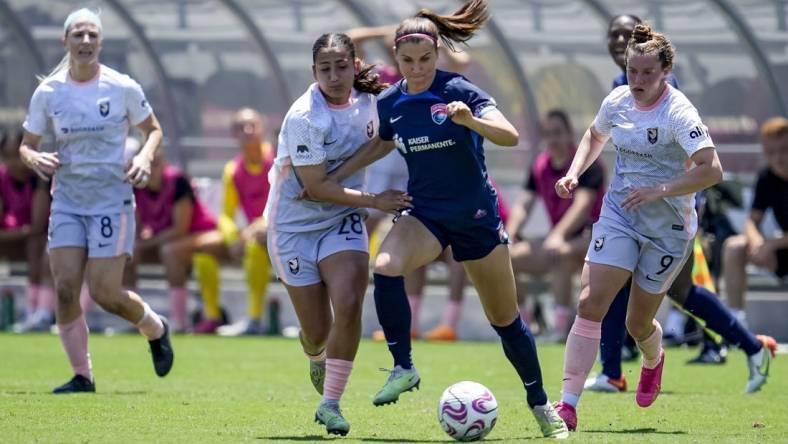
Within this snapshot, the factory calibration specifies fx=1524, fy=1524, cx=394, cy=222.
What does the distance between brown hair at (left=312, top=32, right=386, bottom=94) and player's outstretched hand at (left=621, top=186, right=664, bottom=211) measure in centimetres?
150

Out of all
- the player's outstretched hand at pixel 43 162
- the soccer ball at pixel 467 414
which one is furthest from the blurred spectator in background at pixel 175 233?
the soccer ball at pixel 467 414

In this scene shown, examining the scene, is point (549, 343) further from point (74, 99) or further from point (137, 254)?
point (74, 99)

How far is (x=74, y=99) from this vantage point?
9.88m

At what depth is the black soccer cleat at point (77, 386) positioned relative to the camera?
9.85 metres

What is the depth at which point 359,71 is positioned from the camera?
8.30 meters

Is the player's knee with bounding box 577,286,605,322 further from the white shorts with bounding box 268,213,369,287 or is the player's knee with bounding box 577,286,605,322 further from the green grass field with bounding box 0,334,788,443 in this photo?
the white shorts with bounding box 268,213,369,287

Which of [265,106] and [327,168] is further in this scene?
[265,106]

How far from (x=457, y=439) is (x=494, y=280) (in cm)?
82

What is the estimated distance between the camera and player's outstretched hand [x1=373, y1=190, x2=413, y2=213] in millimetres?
7723

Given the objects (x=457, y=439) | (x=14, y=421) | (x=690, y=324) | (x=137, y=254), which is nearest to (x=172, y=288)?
(x=137, y=254)

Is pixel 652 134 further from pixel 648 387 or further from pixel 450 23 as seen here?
pixel 648 387

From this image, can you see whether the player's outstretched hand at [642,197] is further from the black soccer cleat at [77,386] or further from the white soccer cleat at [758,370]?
the black soccer cleat at [77,386]

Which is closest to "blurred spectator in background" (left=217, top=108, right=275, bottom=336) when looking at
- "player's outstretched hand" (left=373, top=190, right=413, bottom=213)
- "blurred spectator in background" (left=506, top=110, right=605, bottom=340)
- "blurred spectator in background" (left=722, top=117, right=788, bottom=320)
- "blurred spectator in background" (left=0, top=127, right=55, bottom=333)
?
"blurred spectator in background" (left=0, top=127, right=55, bottom=333)

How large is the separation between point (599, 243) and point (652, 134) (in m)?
0.65
